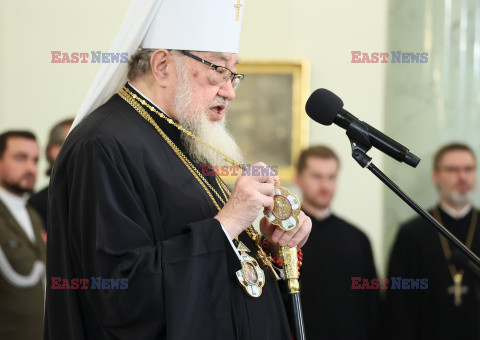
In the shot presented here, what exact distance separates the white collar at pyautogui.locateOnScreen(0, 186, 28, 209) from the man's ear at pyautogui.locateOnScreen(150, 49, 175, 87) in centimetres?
287

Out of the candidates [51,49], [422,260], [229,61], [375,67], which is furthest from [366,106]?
[229,61]

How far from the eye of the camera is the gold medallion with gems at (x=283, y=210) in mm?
2371

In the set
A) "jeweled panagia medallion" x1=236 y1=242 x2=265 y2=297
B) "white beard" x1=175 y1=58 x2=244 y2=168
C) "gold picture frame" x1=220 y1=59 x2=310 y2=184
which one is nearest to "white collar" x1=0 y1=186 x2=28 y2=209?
"gold picture frame" x1=220 y1=59 x2=310 y2=184

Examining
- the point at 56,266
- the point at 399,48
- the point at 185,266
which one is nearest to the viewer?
the point at 185,266

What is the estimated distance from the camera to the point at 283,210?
2.38 m

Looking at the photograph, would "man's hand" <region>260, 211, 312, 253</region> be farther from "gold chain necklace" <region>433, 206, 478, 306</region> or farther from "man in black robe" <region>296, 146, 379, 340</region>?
"gold chain necklace" <region>433, 206, 478, 306</region>

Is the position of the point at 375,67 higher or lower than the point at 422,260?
higher

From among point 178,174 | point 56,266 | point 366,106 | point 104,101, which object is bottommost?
point 56,266

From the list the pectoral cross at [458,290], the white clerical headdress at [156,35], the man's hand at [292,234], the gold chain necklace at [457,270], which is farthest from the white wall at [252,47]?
the man's hand at [292,234]

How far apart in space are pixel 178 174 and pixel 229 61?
500 mm

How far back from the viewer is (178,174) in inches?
98.4

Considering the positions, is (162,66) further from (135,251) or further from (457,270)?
(457,270)

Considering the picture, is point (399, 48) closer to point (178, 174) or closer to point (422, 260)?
point (422, 260)

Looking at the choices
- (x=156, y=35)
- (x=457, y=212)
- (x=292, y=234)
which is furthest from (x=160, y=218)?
(x=457, y=212)
